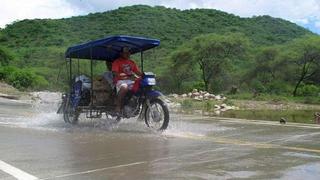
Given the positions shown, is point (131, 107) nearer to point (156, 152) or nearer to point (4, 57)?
point (156, 152)

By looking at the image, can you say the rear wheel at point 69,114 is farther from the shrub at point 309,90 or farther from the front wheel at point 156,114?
the shrub at point 309,90

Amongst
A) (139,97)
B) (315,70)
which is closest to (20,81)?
(315,70)

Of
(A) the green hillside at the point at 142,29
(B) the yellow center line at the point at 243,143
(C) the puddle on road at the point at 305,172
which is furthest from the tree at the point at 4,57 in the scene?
(C) the puddle on road at the point at 305,172

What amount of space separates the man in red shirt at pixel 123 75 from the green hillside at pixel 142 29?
224 ft

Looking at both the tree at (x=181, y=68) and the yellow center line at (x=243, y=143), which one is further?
the tree at (x=181, y=68)

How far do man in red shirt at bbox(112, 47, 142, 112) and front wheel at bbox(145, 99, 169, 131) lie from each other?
2.34 feet

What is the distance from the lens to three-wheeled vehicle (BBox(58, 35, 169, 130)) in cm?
1213

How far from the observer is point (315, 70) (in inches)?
2638

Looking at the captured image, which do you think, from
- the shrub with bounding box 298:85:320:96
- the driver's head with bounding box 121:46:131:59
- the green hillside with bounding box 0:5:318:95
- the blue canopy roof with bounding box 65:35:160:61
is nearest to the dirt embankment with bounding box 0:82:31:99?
the blue canopy roof with bounding box 65:35:160:61

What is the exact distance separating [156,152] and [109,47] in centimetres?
525

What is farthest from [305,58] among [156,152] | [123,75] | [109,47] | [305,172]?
[305,172]

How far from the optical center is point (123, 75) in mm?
12711

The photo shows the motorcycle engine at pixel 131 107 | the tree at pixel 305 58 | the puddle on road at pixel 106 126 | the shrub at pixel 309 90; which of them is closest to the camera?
the puddle on road at pixel 106 126

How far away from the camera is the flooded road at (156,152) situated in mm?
7020
